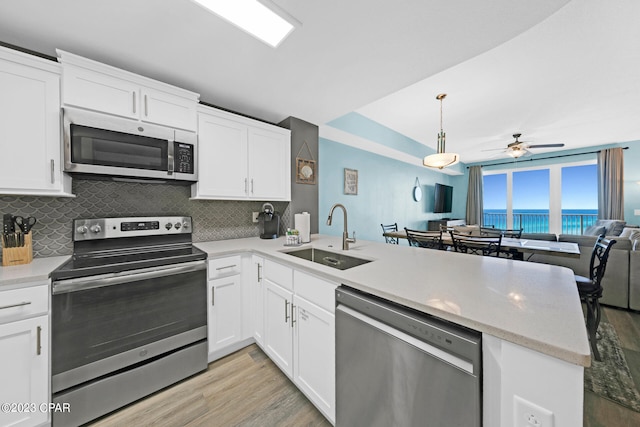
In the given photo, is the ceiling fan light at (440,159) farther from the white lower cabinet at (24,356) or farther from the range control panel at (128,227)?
the white lower cabinet at (24,356)

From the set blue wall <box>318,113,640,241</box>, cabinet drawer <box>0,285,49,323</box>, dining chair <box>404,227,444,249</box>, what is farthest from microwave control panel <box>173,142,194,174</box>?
dining chair <box>404,227,444,249</box>

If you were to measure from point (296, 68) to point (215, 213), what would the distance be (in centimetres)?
158

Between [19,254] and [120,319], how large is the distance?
28.9 inches

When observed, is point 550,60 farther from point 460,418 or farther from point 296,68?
point 460,418

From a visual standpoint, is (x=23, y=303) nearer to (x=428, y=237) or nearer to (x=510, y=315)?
(x=510, y=315)

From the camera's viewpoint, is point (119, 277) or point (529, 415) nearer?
point (529, 415)

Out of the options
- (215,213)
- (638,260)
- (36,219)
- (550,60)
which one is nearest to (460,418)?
(215,213)

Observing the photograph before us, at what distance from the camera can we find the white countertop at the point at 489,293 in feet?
2.04

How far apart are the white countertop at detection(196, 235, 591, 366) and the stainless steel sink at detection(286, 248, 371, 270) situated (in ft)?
0.41

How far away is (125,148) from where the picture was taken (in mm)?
1620

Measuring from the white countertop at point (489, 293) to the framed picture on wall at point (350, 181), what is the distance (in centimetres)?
229

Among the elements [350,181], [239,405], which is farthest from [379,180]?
[239,405]

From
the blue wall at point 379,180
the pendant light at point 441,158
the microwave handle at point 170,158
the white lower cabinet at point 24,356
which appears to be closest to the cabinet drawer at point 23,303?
the white lower cabinet at point 24,356

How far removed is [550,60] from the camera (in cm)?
211
